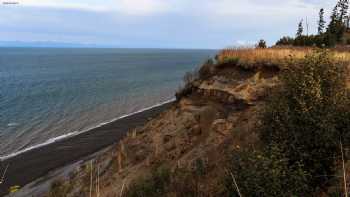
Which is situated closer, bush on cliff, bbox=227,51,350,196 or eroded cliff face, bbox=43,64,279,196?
bush on cliff, bbox=227,51,350,196

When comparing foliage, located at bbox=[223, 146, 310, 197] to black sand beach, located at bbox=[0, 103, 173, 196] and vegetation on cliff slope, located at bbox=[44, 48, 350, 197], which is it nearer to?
vegetation on cliff slope, located at bbox=[44, 48, 350, 197]

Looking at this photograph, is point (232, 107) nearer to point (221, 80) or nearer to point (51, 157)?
point (221, 80)

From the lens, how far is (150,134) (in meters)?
18.4

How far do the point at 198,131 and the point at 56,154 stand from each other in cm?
1618

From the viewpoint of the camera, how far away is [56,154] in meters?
27.5

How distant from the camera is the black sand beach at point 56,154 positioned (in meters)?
23.6

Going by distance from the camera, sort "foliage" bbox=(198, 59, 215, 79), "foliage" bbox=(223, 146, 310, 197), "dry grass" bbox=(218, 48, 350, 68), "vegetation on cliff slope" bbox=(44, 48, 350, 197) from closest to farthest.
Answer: "foliage" bbox=(223, 146, 310, 197)
"vegetation on cliff slope" bbox=(44, 48, 350, 197)
"dry grass" bbox=(218, 48, 350, 68)
"foliage" bbox=(198, 59, 215, 79)

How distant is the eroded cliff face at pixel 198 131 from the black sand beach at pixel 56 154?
6.65 meters

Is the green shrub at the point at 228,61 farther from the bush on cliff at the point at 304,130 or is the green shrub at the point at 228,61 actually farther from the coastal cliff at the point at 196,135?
the bush on cliff at the point at 304,130

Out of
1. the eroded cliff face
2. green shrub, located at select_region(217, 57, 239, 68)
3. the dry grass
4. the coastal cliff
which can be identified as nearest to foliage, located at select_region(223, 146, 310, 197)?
the coastal cliff

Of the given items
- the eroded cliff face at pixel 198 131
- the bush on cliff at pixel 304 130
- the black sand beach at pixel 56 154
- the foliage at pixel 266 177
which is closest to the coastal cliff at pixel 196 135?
the eroded cliff face at pixel 198 131

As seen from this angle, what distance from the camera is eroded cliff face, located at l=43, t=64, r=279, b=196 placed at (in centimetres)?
1349

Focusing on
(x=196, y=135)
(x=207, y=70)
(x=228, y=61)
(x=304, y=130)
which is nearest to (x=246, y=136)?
(x=304, y=130)

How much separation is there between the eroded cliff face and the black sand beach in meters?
6.65
